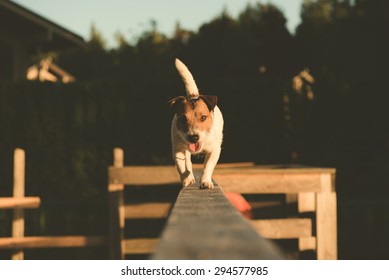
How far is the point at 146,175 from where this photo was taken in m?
7.54

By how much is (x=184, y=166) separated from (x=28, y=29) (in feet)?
44.3

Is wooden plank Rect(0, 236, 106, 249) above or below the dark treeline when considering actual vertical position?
below

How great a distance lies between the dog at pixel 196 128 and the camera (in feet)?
10.3

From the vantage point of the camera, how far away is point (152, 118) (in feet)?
43.2

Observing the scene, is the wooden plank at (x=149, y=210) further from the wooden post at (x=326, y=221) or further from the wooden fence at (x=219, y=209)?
the wooden post at (x=326, y=221)

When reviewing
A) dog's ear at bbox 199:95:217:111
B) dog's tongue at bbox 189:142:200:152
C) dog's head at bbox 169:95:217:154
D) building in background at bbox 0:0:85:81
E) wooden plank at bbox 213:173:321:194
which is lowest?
wooden plank at bbox 213:173:321:194

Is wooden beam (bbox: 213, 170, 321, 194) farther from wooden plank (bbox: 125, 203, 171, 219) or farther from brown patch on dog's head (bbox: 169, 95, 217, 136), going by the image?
brown patch on dog's head (bbox: 169, 95, 217, 136)

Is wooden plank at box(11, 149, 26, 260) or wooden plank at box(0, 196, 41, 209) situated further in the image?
wooden plank at box(11, 149, 26, 260)

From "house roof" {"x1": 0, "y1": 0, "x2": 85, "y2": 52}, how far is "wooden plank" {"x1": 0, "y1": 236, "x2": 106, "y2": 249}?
769cm

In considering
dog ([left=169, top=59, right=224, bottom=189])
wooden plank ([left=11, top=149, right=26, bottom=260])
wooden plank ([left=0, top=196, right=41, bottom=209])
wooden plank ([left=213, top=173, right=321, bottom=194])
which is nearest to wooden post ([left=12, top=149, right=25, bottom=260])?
wooden plank ([left=11, top=149, right=26, bottom=260])

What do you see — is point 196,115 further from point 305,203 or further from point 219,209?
point 305,203

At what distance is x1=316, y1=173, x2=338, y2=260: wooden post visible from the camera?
6773 mm

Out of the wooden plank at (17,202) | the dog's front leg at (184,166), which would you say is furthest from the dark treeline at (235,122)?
the dog's front leg at (184,166)

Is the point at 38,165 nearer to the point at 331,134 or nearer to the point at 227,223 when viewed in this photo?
the point at 331,134
